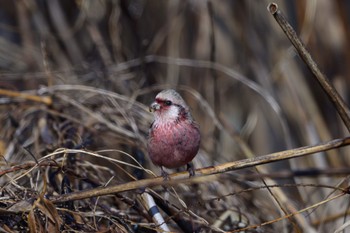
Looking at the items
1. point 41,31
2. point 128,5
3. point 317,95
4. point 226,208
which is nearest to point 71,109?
point 226,208

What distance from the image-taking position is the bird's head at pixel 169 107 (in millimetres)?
2871

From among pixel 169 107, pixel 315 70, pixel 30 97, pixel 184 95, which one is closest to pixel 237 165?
pixel 315 70

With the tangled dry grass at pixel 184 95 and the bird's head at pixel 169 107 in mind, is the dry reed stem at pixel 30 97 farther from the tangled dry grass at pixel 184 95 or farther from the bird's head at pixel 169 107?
the bird's head at pixel 169 107

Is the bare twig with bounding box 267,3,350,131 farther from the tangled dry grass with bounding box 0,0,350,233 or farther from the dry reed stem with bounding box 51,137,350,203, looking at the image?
the tangled dry grass with bounding box 0,0,350,233

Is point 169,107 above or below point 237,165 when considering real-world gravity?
above

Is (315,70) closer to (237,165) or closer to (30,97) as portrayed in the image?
(237,165)

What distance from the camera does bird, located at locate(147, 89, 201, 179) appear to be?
276 cm

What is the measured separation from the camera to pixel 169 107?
289 cm

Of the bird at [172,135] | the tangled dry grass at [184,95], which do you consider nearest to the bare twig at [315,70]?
the tangled dry grass at [184,95]

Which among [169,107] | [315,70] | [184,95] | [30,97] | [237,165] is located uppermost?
[184,95]

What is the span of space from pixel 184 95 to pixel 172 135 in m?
2.18

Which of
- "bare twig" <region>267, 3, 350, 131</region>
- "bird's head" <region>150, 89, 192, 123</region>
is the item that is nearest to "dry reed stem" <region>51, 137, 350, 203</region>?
"bare twig" <region>267, 3, 350, 131</region>

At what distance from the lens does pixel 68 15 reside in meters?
5.41

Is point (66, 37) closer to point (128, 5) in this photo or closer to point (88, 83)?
point (128, 5)
